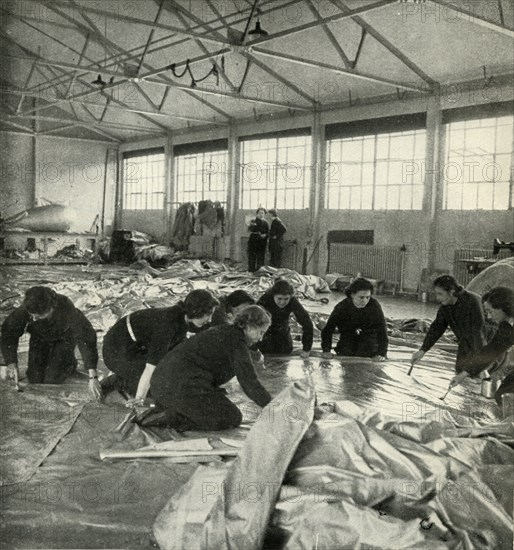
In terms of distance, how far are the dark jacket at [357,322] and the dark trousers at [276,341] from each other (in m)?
0.34

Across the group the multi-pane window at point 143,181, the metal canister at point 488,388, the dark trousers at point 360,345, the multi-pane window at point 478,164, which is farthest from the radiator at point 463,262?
the multi-pane window at point 143,181

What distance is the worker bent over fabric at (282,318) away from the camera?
5.24 m

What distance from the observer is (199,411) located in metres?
3.51

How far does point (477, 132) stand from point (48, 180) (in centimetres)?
1260

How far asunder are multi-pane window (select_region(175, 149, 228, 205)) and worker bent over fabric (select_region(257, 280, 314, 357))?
1062 centimetres

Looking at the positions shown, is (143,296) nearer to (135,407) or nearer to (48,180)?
(135,407)

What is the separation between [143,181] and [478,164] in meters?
11.3

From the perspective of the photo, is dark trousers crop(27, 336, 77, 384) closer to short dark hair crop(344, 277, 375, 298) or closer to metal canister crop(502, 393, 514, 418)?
short dark hair crop(344, 277, 375, 298)

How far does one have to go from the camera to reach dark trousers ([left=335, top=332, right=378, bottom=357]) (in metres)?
5.49

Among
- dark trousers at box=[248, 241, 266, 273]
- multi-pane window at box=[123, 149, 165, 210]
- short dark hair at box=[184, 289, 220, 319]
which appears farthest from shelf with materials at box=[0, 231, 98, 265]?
short dark hair at box=[184, 289, 220, 319]

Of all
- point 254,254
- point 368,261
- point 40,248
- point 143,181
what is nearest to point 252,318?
point 368,261

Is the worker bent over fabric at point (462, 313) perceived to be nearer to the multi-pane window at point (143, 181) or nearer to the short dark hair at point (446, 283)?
the short dark hair at point (446, 283)

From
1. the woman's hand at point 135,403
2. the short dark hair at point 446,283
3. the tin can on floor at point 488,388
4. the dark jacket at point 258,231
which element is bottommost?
the woman's hand at point 135,403

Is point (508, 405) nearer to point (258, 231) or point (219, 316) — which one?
point (219, 316)
